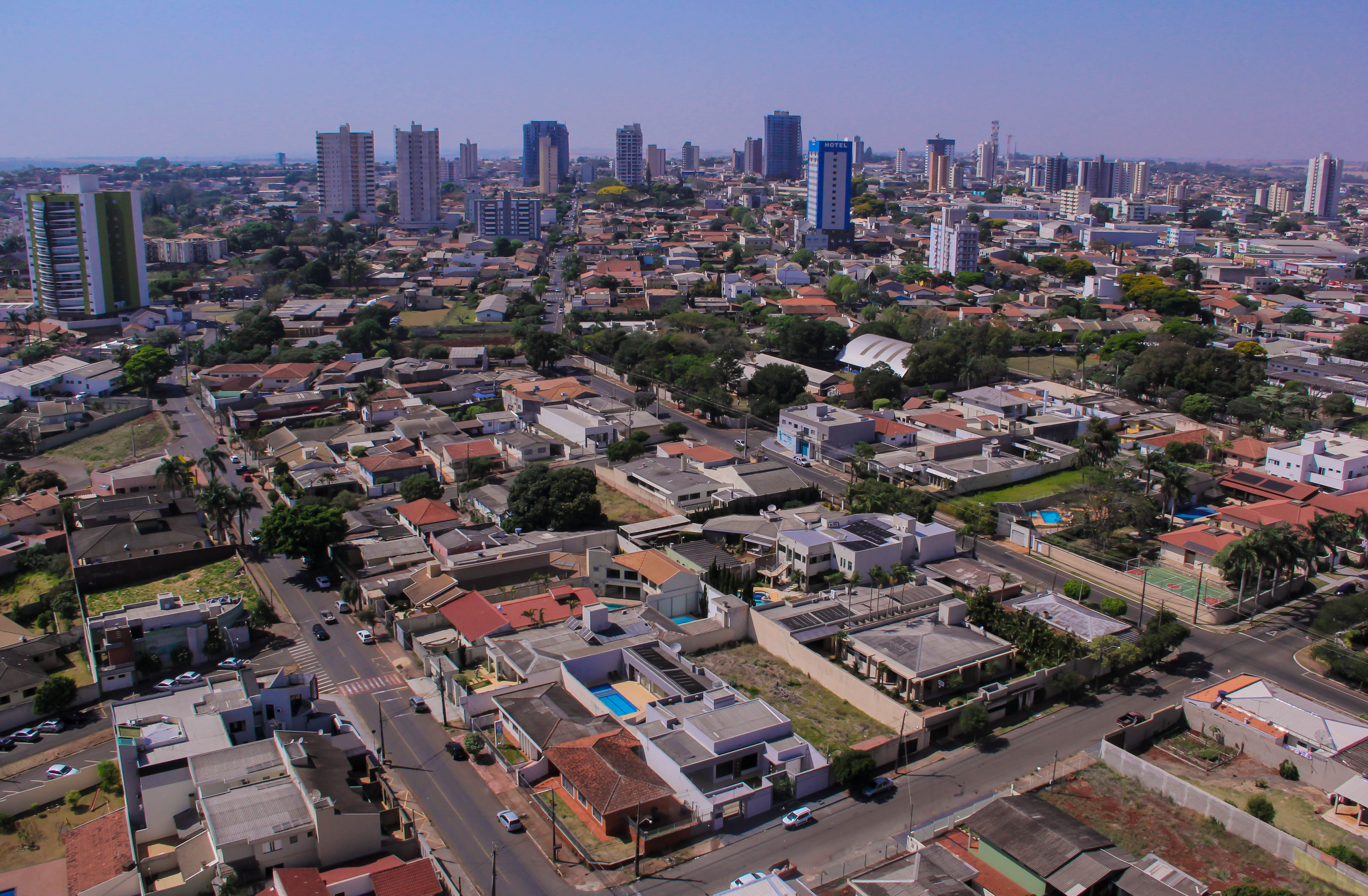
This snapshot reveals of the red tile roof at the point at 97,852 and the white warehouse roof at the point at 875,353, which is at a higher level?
the white warehouse roof at the point at 875,353

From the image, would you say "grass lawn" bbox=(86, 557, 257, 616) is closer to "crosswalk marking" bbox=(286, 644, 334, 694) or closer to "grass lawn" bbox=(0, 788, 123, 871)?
"crosswalk marking" bbox=(286, 644, 334, 694)

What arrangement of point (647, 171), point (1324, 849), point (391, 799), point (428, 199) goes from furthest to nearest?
1. point (647, 171)
2. point (428, 199)
3. point (391, 799)
4. point (1324, 849)

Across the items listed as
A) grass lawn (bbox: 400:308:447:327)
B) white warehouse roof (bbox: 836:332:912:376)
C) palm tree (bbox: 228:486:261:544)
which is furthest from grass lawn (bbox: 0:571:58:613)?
grass lawn (bbox: 400:308:447:327)

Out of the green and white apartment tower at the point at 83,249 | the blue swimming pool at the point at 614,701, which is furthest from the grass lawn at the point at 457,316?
the blue swimming pool at the point at 614,701

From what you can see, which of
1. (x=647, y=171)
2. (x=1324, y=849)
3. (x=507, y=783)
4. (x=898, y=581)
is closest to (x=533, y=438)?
(x=898, y=581)

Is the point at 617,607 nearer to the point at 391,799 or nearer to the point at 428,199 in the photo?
the point at 391,799

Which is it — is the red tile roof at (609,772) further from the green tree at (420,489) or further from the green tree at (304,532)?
the green tree at (420,489)

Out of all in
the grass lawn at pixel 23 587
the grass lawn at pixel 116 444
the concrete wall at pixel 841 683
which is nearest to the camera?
the concrete wall at pixel 841 683
